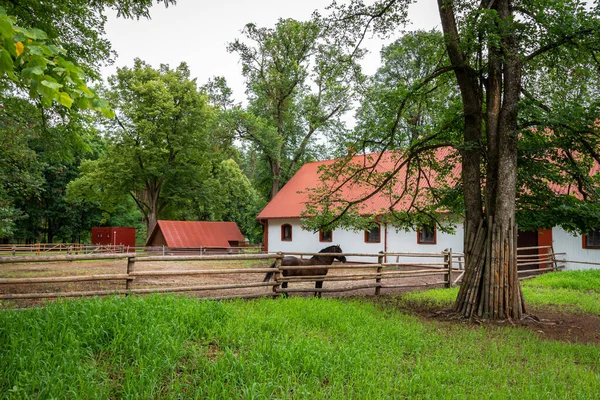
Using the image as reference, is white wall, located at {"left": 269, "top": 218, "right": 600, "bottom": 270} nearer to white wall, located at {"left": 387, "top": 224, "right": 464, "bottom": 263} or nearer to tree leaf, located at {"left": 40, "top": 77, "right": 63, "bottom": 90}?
white wall, located at {"left": 387, "top": 224, "right": 464, "bottom": 263}

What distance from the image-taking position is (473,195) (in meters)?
9.30

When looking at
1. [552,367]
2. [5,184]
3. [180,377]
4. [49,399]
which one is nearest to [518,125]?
[552,367]

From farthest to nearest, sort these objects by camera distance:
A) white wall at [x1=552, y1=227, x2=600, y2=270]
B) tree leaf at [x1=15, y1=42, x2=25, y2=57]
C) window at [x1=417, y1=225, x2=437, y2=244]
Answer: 1. window at [x1=417, y1=225, x2=437, y2=244]
2. white wall at [x1=552, y1=227, x2=600, y2=270]
3. tree leaf at [x1=15, y1=42, x2=25, y2=57]

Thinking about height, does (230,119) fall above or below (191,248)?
above

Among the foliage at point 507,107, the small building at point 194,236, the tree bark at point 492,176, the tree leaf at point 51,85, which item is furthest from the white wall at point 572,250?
the small building at point 194,236

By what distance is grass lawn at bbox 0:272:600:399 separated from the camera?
161 inches

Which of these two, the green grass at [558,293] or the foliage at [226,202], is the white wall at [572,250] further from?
the foliage at [226,202]

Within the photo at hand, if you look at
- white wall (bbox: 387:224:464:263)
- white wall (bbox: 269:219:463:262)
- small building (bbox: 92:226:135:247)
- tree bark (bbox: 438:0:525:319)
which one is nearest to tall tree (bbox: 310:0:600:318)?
tree bark (bbox: 438:0:525:319)

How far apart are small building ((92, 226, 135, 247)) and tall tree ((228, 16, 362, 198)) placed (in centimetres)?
1361

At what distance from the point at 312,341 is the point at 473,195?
5.58 metres

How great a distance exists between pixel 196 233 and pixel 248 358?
96.5ft

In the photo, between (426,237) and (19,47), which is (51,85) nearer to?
(19,47)

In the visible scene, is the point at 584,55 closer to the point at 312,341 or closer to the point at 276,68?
the point at 312,341

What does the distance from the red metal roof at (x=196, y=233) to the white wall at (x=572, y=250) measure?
23.5 metres
